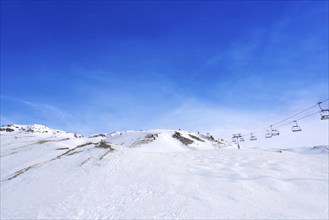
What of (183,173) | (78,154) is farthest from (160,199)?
(78,154)

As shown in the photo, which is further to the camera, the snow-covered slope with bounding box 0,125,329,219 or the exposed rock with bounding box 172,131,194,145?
the exposed rock with bounding box 172,131,194,145

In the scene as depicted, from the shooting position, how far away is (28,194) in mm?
16531

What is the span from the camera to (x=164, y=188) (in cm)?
1566

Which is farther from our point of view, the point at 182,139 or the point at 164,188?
the point at 182,139

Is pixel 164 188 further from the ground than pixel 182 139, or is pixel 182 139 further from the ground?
pixel 182 139

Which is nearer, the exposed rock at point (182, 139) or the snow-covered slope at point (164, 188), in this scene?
the snow-covered slope at point (164, 188)

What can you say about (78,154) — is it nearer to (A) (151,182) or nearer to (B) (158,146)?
(A) (151,182)

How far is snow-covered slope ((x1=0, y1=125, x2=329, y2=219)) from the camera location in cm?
1335

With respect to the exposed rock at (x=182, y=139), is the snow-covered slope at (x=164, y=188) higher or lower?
lower

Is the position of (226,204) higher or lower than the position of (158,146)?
lower

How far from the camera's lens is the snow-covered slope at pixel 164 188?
13.4 meters

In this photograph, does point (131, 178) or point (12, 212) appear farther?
point (131, 178)

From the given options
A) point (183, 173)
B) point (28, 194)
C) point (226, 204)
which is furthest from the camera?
point (183, 173)

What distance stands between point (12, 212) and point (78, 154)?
9.75 m
